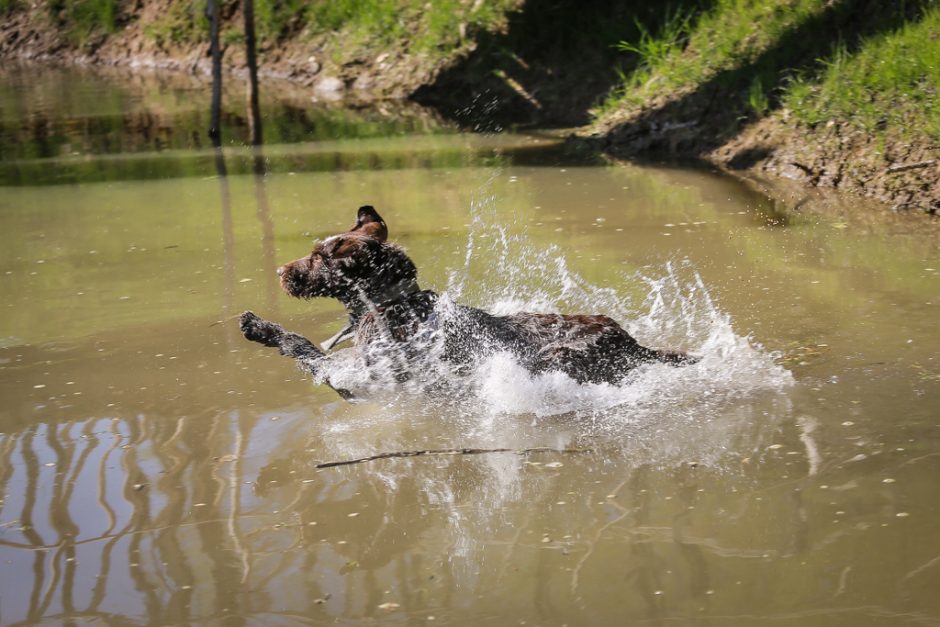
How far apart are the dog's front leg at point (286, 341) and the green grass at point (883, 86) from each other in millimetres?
6773

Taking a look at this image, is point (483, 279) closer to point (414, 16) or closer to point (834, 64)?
point (834, 64)

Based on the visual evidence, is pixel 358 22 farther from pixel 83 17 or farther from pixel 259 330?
pixel 259 330

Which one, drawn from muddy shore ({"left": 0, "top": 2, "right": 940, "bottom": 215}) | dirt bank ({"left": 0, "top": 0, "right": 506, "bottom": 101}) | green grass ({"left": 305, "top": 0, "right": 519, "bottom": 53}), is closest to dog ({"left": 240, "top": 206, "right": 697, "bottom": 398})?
muddy shore ({"left": 0, "top": 2, "right": 940, "bottom": 215})

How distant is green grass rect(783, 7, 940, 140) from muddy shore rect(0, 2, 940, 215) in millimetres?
173

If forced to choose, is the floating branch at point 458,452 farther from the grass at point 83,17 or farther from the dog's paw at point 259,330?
the grass at point 83,17

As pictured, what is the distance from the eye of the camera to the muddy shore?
35.1 ft

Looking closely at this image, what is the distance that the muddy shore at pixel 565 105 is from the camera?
1070cm

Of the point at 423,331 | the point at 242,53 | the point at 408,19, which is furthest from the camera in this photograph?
the point at 242,53

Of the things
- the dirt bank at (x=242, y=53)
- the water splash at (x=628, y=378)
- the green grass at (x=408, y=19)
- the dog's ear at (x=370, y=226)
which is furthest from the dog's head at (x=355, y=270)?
the dirt bank at (x=242, y=53)

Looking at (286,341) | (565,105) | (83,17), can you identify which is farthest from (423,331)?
(83,17)

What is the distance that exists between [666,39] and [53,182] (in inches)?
299

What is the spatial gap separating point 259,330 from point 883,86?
7.74m

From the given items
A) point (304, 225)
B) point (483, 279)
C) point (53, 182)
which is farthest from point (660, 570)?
point (53, 182)

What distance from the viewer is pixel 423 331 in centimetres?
572
